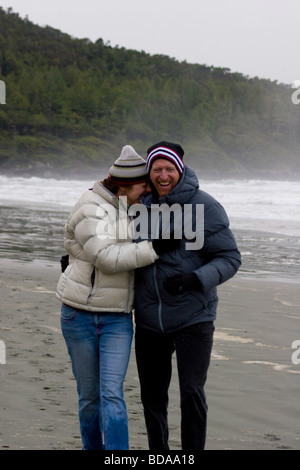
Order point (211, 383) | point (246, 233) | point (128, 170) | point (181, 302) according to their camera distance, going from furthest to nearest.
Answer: point (246, 233)
point (211, 383)
point (128, 170)
point (181, 302)

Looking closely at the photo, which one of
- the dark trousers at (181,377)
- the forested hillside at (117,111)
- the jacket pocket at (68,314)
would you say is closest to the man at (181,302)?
the dark trousers at (181,377)

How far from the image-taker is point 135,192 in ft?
12.6

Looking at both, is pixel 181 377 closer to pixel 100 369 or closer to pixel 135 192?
pixel 100 369

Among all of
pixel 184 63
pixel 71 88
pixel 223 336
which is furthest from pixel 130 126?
pixel 223 336

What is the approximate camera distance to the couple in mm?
3646

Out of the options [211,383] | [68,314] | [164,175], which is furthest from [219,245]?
[211,383]

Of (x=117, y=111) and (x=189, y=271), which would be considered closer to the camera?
(x=189, y=271)

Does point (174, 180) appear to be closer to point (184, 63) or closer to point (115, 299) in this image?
point (115, 299)

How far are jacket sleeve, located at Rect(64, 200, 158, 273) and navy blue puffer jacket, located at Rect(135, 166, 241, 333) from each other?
138 mm

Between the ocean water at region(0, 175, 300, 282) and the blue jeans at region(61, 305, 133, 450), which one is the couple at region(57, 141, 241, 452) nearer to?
the blue jeans at region(61, 305, 133, 450)

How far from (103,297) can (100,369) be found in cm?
35

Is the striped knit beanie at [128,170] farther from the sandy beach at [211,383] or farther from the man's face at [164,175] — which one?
the sandy beach at [211,383]

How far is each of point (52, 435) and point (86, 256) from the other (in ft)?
3.65

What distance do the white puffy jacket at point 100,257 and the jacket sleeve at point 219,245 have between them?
319mm
